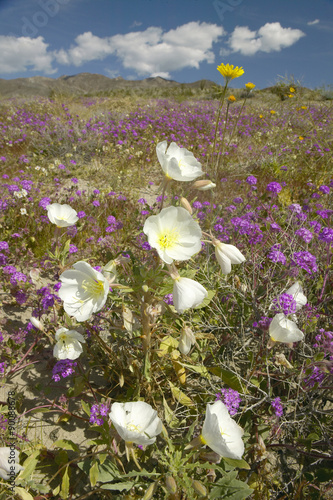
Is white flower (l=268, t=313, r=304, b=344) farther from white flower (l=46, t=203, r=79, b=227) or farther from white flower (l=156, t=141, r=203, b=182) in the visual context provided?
white flower (l=46, t=203, r=79, b=227)

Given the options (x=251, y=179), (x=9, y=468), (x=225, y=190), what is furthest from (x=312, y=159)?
(x=9, y=468)

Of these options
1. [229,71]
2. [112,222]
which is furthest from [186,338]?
[229,71]

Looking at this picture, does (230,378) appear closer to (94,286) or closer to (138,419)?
(138,419)

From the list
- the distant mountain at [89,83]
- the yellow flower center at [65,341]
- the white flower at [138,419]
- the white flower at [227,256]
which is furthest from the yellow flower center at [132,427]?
the distant mountain at [89,83]

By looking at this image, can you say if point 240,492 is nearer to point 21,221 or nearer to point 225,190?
point 21,221

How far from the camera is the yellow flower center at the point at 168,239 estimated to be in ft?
3.63

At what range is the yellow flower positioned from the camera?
9.75ft

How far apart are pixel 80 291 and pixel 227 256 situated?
0.63 metres

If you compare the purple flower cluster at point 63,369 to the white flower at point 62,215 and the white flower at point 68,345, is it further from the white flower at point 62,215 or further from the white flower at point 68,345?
the white flower at point 62,215

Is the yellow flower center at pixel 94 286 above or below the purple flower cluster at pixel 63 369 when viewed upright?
above

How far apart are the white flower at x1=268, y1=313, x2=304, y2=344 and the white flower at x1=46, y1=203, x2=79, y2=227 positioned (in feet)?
4.14

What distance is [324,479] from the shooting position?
143 centimetres

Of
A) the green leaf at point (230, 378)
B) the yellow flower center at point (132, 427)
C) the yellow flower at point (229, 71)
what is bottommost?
the green leaf at point (230, 378)

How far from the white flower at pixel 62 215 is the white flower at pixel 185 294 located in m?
0.94
